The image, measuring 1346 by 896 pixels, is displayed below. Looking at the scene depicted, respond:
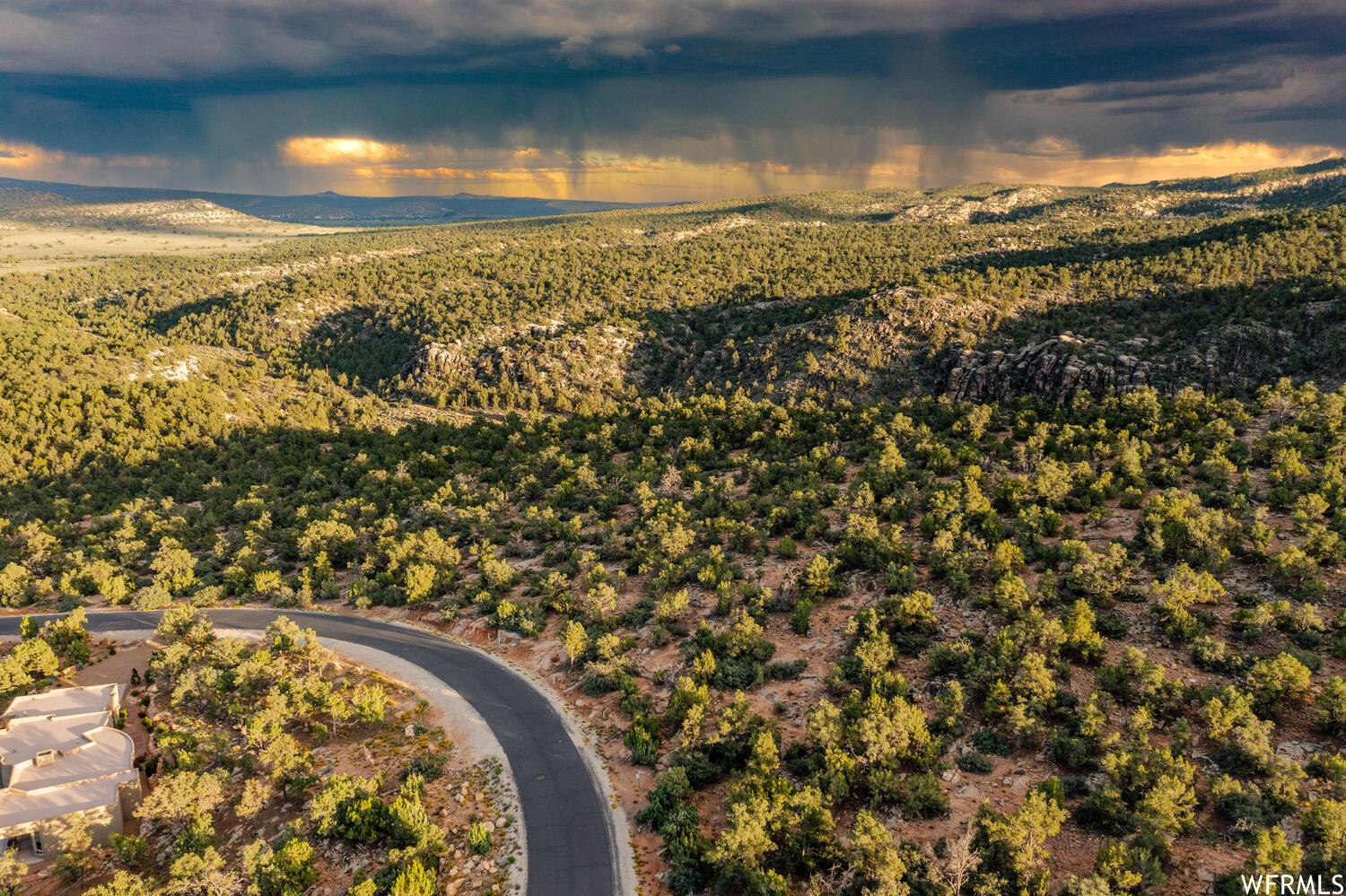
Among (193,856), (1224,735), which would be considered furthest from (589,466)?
(1224,735)

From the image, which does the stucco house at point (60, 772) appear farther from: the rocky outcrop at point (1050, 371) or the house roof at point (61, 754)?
the rocky outcrop at point (1050, 371)

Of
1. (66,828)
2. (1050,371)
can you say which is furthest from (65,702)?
(1050,371)

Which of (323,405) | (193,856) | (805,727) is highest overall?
(323,405)

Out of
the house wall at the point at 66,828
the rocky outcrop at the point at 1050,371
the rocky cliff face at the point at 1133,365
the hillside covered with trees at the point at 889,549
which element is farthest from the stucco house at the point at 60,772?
the rocky outcrop at the point at 1050,371

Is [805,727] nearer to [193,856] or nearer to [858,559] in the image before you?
[858,559]

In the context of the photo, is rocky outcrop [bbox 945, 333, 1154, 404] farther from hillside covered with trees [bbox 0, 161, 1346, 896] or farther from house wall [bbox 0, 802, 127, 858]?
house wall [bbox 0, 802, 127, 858]

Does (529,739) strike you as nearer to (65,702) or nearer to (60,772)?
(60,772)

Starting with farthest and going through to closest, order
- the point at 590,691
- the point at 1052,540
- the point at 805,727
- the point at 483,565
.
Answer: the point at 483,565 < the point at 1052,540 < the point at 590,691 < the point at 805,727
